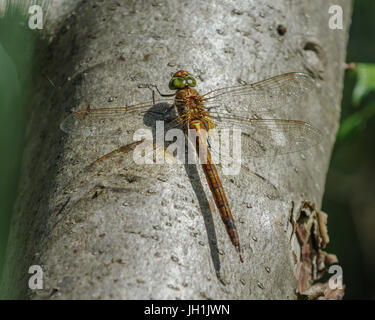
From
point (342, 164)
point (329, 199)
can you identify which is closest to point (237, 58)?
point (342, 164)

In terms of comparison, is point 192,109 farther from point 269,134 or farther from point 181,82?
point 269,134

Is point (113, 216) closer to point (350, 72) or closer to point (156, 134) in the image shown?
point (156, 134)

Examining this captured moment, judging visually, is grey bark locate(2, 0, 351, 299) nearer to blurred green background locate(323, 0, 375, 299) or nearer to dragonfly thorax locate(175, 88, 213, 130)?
dragonfly thorax locate(175, 88, 213, 130)

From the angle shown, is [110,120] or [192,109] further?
[192,109]

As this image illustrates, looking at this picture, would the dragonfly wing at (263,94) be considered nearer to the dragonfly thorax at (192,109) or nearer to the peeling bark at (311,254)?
the dragonfly thorax at (192,109)

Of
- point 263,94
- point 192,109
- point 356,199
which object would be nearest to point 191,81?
point 192,109
